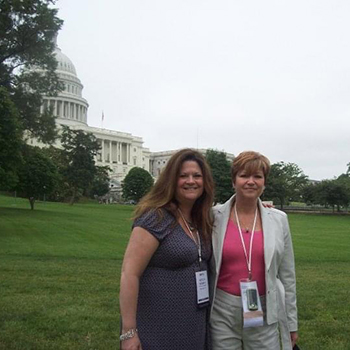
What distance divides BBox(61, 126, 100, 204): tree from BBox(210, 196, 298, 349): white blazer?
184ft

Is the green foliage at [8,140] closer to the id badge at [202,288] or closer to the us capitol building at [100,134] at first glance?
the id badge at [202,288]

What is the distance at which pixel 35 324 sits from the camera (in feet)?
20.8

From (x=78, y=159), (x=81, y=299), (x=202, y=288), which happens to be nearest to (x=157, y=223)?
(x=202, y=288)

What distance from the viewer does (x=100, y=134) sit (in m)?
116

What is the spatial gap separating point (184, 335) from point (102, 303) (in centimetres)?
476

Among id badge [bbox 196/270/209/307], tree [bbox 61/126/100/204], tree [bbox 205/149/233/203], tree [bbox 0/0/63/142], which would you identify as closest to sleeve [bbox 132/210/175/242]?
id badge [bbox 196/270/209/307]

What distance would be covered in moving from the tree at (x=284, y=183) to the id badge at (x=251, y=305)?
60892 mm

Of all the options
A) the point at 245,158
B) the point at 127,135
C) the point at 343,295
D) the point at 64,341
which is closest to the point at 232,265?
the point at 245,158

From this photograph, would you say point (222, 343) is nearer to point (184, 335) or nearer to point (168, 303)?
point (184, 335)

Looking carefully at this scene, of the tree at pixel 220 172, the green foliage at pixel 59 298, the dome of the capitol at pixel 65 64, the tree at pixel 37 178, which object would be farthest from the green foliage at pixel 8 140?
the dome of the capitol at pixel 65 64

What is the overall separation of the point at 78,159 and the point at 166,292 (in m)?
57.8

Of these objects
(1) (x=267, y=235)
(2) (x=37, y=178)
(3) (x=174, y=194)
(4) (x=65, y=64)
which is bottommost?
(1) (x=267, y=235)

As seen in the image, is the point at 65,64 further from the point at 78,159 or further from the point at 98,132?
the point at 78,159

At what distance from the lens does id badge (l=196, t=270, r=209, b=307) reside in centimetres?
322
